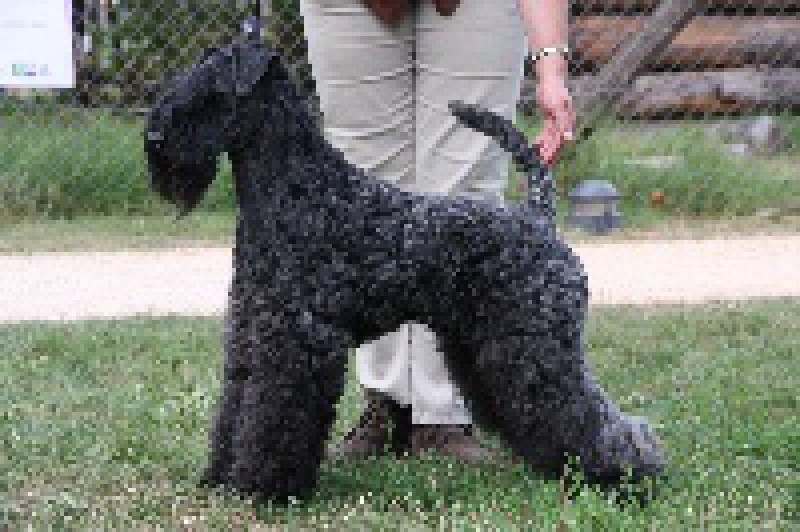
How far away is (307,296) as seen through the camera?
9.96 feet

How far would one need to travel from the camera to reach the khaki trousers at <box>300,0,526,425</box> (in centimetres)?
349

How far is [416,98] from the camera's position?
142 inches

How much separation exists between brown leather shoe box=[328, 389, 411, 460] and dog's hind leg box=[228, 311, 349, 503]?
23.1 inches

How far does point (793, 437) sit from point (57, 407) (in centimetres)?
220

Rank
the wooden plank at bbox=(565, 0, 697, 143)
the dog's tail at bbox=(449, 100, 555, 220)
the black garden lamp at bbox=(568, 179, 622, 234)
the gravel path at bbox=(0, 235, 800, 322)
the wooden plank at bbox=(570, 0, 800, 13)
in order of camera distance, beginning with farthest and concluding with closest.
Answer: the wooden plank at bbox=(570, 0, 800, 13) < the black garden lamp at bbox=(568, 179, 622, 234) < the wooden plank at bbox=(565, 0, 697, 143) < the gravel path at bbox=(0, 235, 800, 322) < the dog's tail at bbox=(449, 100, 555, 220)

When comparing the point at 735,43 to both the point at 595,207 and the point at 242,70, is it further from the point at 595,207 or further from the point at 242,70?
the point at 242,70

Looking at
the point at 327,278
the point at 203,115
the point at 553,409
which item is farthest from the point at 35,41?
the point at 553,409

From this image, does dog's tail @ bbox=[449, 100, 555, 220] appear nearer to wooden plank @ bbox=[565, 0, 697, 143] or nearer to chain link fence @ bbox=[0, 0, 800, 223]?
chain link fence @ bbox=[0, 0, 800, 223]

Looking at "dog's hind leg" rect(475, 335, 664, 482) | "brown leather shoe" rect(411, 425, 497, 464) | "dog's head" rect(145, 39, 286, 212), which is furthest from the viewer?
"brown leather shoe" rect(411, 425, 497, 464)

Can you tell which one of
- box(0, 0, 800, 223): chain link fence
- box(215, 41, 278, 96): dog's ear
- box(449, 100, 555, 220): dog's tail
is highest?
box(215, 41, 278, 96): dog's ear

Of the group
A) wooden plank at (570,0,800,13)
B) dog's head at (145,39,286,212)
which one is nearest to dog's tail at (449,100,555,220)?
dog's head at (145,39,286,212)

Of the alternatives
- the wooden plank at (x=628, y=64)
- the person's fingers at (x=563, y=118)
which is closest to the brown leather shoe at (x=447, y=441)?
the person's fingers at (x=563, y=118)

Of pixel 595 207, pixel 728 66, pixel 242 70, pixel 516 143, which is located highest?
pixel 242 70

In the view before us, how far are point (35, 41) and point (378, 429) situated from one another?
160 inches
